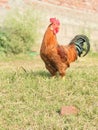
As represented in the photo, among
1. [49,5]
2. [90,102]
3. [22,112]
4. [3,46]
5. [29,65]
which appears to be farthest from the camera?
[49,5]

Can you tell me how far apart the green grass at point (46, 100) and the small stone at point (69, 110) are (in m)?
0.05

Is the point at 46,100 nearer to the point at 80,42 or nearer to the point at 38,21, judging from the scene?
the point at 80,42

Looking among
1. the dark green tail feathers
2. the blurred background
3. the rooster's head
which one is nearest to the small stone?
the rooster's head

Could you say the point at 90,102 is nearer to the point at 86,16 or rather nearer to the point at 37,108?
the point at 37,108

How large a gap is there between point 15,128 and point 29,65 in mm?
4638

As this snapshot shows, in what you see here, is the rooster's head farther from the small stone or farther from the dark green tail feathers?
the small stone

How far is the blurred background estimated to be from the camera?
404 inches

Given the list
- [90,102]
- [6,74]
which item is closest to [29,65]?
[6,74]

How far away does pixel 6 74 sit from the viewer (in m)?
7.13

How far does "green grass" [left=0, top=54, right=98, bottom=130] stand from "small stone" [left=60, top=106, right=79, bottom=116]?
0.05 m

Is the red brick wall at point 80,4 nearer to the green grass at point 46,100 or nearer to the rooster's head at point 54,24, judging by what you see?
the green grass at point 46,100

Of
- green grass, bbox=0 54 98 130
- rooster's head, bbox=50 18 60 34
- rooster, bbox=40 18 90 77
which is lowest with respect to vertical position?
green grass, bbox=0 54 98 130

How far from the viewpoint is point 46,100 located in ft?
18.6

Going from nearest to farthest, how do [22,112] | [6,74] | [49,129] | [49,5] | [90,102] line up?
1. [49,129]
2. [22,112]
3. [90,102]
4. [6,74]
5. [49,5]
